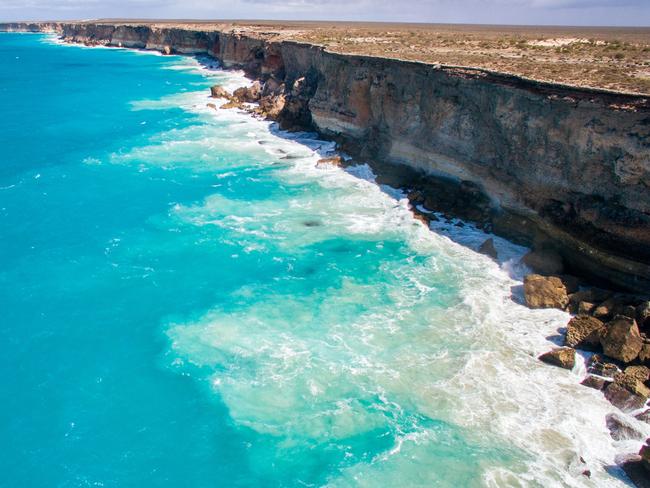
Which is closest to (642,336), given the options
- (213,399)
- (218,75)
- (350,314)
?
(350,314)

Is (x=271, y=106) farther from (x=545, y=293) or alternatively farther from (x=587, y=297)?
(x=587, y=297)

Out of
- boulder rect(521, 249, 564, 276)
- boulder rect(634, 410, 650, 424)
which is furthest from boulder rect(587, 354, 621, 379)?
boulder rect(521, 249, 564, 276)

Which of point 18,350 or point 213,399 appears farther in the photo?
point 18,350

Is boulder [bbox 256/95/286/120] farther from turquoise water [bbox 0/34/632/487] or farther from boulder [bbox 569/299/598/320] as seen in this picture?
boulder [bbox 569/299/598/320]

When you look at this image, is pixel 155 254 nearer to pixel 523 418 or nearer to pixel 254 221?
pixel 254 221

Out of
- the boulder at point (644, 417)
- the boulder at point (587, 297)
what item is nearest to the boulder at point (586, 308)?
the boulder at point (587, 297)

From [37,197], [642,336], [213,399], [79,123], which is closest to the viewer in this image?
[213,399]

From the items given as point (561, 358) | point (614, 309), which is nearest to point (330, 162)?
point (614, 309)
